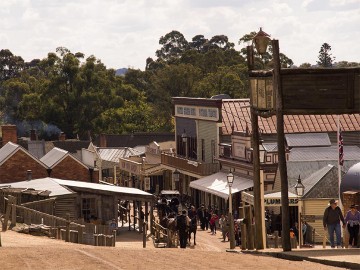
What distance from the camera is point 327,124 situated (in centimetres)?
6097

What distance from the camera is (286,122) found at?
200 feet

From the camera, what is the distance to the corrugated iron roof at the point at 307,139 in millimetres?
58125

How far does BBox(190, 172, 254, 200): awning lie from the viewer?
169ft

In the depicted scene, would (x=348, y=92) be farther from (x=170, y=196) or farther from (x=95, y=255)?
(x=170, y=196)

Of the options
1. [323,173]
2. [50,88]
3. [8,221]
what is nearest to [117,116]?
[50,88]

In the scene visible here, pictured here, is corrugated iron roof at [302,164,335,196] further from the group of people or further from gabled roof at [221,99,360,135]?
the group of people

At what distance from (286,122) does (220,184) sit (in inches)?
289

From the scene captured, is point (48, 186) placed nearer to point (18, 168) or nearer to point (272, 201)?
point (272, 201)

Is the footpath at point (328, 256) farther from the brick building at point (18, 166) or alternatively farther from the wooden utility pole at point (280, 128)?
the brick building at point (18, 166)

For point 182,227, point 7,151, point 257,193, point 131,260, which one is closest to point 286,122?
point 7,151

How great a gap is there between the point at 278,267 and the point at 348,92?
552 cm

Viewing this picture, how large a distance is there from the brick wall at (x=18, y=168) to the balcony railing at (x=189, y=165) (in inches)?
466

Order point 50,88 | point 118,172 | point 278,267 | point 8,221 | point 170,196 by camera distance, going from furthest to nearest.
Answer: point 50,88, point 118,172, point 170,196, point 8,221, point 278,267

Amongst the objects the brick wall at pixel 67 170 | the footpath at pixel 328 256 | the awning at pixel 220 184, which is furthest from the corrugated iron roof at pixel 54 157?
the footpath at pixel 328 256
